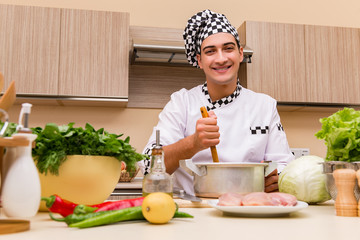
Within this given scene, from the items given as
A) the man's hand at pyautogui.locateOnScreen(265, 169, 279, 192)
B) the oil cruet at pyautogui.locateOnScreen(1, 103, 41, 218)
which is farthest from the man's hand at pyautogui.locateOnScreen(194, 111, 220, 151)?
the oil cruet at pyautogui.locateOnScreen(1, 103, 41, 218)

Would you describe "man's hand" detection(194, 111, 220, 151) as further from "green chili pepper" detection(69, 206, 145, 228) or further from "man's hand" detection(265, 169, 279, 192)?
"green chili pepper" detection(69, 206, 145, 228)

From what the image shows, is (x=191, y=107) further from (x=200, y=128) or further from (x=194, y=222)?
(x=194, y=222)

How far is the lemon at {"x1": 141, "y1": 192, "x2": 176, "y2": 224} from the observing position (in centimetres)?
65

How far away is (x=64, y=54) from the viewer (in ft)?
8.61

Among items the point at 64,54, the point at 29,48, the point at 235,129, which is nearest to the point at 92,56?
the point at 64,54

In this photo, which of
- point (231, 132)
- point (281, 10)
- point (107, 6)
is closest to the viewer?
point (231, 132)

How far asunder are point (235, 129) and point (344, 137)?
869 mm

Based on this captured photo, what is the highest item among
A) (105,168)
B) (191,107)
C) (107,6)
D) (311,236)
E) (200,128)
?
(107,6)

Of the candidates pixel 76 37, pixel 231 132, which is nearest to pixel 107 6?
pixel 76 37

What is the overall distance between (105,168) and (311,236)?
46 cm

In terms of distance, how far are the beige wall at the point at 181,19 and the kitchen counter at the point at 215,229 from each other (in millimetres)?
2192

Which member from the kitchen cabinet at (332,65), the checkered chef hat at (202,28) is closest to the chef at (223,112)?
the checkered chef hat at (202,28)

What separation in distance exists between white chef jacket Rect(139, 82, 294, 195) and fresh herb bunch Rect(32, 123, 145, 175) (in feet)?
2.57

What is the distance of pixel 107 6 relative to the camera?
3.05m
